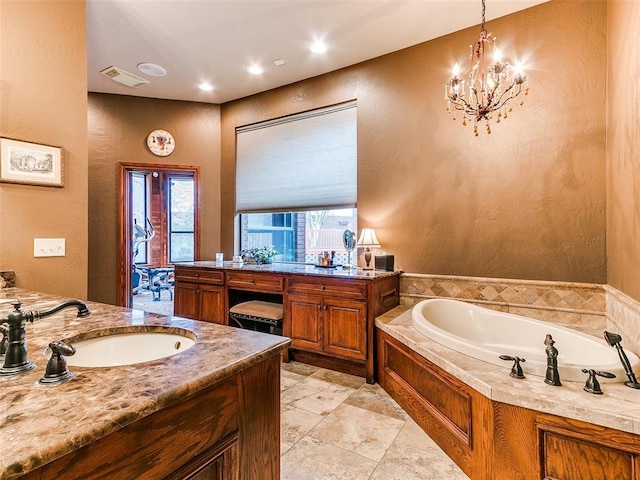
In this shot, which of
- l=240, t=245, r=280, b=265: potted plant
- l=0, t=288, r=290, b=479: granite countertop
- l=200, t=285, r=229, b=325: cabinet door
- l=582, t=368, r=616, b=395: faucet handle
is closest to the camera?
l=0, t=288, r=290, b=479: granite countertop

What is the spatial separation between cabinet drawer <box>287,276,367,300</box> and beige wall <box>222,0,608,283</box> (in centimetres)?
77

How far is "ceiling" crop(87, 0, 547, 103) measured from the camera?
2773 mm

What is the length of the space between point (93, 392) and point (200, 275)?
10.8 ft

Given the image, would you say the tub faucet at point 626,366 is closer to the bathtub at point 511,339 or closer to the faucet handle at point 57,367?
the bathtub at point 511,339

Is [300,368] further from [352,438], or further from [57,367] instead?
[57,367]

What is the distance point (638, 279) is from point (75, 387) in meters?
2.75

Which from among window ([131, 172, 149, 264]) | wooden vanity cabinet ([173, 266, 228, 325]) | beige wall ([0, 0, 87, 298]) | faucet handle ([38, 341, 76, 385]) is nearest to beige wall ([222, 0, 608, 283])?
wooden vanity cabinet ([173, 266, 228, 325])

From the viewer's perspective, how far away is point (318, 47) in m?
3.35

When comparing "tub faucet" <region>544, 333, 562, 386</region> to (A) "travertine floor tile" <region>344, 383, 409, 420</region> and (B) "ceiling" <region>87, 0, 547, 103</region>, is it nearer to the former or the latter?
(A) "travertine floor tile" <region>344, 383, 409, 420</region>

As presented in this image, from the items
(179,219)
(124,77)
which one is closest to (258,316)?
(124,77)

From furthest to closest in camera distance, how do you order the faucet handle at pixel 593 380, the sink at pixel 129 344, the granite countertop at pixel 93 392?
the faucet handle at pixel 593 380, the sink at pixel 129 344, the granite countertop at pixel 93 392

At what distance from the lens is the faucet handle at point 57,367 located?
Answer: 29.9 inches

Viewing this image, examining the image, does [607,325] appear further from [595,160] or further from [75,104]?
[75,104]

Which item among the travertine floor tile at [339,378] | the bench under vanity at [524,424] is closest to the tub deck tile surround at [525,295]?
the travertine floor tile at [339,378]
